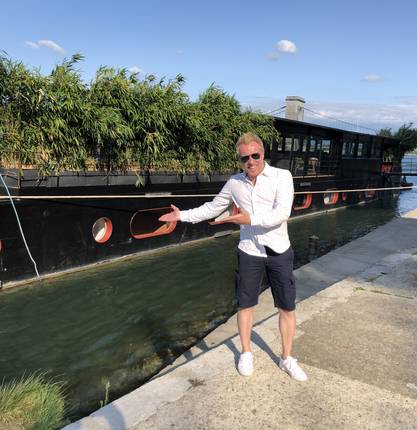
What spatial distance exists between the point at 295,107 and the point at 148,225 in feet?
46.9

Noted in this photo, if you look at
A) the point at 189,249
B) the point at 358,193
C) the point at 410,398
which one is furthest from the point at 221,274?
the point at 358,193

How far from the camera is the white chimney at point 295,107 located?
21.6 meters

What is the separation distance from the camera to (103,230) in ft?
28.5

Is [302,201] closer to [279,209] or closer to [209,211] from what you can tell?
[209,211]

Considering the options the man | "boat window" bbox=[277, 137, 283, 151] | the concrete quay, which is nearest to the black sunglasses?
the man

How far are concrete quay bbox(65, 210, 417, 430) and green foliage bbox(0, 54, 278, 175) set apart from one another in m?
4.36

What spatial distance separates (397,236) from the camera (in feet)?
37.9

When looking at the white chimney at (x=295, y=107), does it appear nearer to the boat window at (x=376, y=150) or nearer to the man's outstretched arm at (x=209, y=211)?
the boat window at (x=376, y=150)

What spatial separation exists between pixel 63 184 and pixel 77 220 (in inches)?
29.4

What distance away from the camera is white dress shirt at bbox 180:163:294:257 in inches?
119

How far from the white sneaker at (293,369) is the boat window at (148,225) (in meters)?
6.46

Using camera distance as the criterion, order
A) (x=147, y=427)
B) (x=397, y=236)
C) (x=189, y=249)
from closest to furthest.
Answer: (x=147, y=427) < (x=189, y=249) < (x=397, y=236)

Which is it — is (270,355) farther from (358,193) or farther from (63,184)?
(358,193)

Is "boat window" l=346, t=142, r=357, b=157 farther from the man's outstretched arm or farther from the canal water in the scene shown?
the man's outstretched arm
